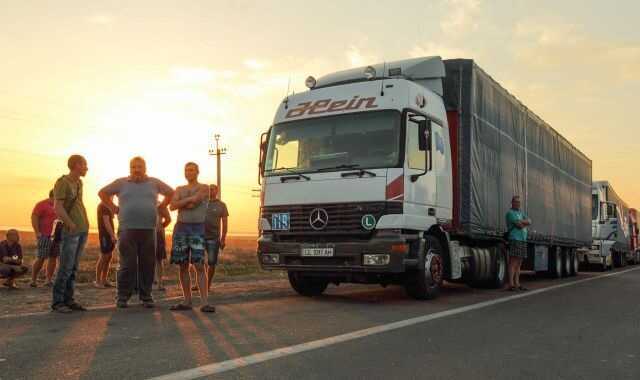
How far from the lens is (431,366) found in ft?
15.4

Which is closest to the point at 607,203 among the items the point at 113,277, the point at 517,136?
the point at 517,136

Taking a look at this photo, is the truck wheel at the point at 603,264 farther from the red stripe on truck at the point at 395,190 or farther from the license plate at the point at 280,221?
the license plate at the point at 280,221

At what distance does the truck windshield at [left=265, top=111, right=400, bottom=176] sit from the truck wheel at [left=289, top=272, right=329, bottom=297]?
1.83m

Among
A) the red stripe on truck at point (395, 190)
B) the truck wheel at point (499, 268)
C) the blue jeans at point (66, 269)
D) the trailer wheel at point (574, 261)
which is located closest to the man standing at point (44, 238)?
the blue jeans at point (66, 269)

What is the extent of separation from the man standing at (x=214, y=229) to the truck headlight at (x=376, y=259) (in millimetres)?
2094

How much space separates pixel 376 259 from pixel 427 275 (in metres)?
1.19

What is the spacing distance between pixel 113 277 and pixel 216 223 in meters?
5.17

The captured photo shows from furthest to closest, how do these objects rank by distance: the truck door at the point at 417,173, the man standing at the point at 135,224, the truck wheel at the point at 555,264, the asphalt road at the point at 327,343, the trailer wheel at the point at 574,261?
the trailer wheel at the point at 574,261 → the truck wheel at the point at 555,264 → the truck door at the point at 417,173 → the man standing at the point at 135,224 → the asphalt road at the point at 327,343

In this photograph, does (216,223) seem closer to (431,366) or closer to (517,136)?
(431,366)

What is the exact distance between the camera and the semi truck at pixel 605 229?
24.6 m

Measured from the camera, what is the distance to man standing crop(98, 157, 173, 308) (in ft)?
25.8

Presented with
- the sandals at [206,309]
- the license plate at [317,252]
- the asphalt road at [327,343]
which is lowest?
→ the asphalt road at [327,343]

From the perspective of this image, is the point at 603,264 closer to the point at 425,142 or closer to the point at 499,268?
the point at 499,268

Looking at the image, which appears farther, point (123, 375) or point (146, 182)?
point (146, 182)
